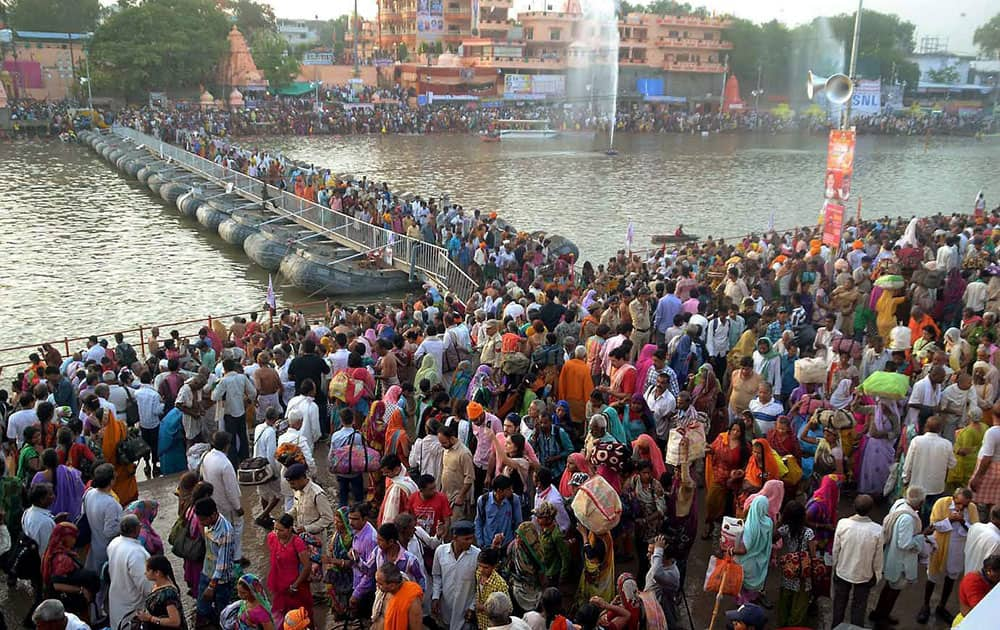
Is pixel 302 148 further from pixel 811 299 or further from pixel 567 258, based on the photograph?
pixel 811 299

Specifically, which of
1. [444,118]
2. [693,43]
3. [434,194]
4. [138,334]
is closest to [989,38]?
[693,43]

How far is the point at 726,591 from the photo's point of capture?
19.4 ft

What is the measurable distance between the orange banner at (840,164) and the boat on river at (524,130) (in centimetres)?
4857

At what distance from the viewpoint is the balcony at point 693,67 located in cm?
8238

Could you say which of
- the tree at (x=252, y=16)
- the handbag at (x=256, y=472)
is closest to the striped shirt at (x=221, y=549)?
the handbag at (x=256, y=472)

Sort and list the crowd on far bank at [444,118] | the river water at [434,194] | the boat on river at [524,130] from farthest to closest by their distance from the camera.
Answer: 1. the boat on river at [524,130]
2. the crowd on far bank at [444,118]
3. the river water at [434,194]

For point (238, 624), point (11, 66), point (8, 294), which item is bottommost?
point (8, 294)

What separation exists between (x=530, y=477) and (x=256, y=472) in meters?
3.05

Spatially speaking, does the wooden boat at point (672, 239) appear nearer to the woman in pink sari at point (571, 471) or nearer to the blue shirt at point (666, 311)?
the blue shirt at point (666, 311)

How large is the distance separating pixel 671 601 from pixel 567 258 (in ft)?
38.9

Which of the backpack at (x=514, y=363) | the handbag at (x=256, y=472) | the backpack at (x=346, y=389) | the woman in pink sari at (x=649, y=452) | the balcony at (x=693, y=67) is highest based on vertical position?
the balcony at (x=693, y=67)

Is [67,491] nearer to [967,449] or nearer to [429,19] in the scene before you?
[967,449]

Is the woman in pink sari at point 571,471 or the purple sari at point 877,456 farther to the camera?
the purple sari at point 877,456

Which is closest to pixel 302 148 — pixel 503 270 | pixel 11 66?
pixel 11 66
